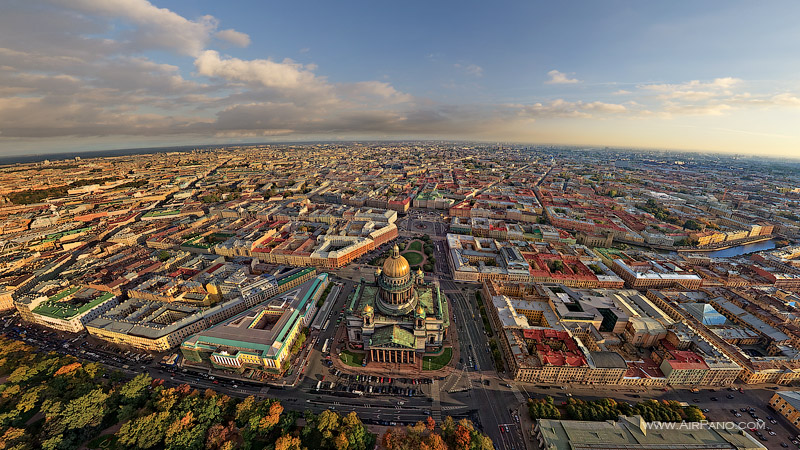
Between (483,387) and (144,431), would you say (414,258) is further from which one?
A: (144,431)

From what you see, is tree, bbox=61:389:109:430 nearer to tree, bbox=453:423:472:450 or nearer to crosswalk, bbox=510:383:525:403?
tree, bbox=453:423:472:450

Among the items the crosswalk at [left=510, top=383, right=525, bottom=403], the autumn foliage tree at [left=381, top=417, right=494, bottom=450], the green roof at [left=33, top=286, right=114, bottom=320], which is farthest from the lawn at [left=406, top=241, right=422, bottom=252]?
the green roof at [left=33, top=286, right=114, bottom=320]

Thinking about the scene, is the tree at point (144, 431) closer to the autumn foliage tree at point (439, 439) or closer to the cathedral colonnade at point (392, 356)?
Answer: the autumn foliage tree at point (439, 439)

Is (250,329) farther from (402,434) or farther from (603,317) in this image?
(603,317)

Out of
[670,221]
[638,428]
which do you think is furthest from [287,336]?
[670,221]

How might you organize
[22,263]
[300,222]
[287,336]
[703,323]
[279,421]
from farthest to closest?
1. [300,222]
2. [22,263]
3. [703,323]
4. [287,336]
5. [279,421]
